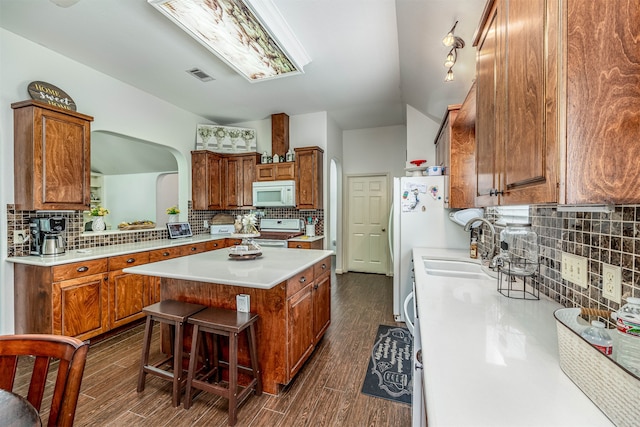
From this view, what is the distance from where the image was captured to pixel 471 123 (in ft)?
8.00

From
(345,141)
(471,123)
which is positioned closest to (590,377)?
(471,123)

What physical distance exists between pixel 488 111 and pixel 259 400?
7.30 ft

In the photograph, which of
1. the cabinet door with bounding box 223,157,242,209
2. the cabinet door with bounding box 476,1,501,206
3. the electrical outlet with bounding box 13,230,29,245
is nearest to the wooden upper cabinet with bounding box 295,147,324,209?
the cabinet door with bounding box 223,157,242,209

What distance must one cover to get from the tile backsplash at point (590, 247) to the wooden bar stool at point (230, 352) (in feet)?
5.52

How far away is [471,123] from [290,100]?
2685 mm

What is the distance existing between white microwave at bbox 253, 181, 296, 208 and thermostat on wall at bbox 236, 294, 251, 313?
2.63 meters

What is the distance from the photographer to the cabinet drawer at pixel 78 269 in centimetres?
232

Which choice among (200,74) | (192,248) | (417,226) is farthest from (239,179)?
A: (417,226)

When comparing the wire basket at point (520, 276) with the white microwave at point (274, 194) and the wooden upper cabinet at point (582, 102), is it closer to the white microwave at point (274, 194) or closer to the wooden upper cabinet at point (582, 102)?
the wooden upper cabinet at point (582, 102)

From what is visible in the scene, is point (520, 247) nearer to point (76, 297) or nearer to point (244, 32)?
point (244, 32)

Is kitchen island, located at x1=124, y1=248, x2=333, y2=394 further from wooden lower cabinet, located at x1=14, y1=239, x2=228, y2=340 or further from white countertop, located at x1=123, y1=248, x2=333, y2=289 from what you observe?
wooden lower cabinet, located at x1=14, y1=239, x2=228, y2=340

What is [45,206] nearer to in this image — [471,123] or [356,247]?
[471,123]

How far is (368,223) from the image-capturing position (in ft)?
18.0

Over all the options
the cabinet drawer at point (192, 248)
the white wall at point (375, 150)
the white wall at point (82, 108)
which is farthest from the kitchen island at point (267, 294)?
the white wall at point (375, 150)
